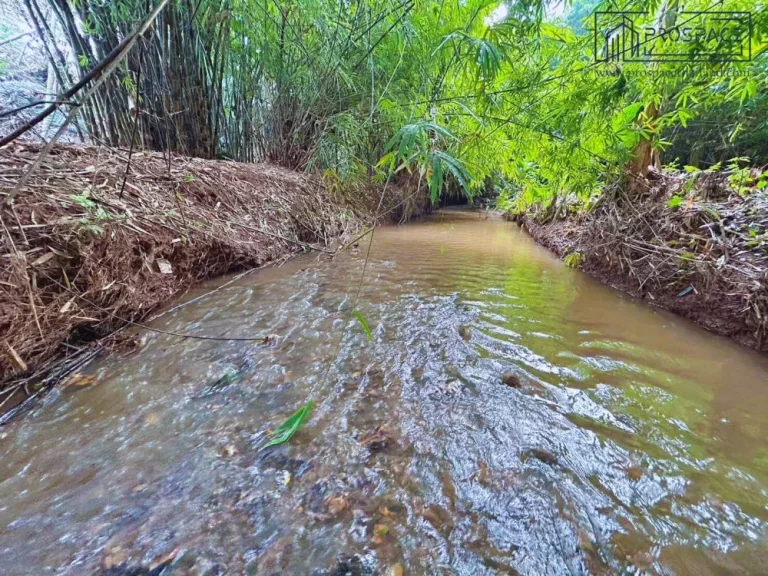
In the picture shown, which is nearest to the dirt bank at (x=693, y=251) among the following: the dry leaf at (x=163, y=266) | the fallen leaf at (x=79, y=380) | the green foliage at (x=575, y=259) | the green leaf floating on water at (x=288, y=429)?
the green foliage at (x=575, y=259)

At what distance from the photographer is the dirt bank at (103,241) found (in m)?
1.15

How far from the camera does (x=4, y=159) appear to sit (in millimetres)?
1421

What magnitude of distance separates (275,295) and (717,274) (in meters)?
2.61

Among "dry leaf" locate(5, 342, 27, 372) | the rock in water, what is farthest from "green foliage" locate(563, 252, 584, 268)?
"dry leaf" locate(5, 342, 27, 372)

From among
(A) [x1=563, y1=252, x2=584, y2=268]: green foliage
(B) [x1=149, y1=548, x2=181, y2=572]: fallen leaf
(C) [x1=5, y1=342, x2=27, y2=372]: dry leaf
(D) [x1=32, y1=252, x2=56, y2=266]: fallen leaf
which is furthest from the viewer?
(A) [x1=563, y1=252, x2=584, y2=268]: green foliage

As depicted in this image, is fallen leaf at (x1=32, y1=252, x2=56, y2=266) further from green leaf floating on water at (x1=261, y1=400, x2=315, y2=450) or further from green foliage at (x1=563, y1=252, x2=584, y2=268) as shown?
green foliage at (x1=563, y1=252, x2=584, y2=268)

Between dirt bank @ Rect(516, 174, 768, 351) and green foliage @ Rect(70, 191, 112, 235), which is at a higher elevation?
green foliage @ Rect(70, 191, 112, 235)

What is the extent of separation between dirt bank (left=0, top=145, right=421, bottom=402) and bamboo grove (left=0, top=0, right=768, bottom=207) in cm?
61

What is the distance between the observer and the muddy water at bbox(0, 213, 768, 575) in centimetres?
69

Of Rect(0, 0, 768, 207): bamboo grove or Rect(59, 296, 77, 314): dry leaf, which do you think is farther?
Rect(0, 0, 768, 207): bamboo grove

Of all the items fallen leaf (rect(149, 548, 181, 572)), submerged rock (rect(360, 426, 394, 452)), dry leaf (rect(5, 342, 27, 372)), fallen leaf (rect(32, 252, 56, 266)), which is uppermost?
fallen leaf (rect(32, 252, 56, 266))

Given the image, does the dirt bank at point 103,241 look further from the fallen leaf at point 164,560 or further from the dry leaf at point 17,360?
the fallen leaf at point 164,560

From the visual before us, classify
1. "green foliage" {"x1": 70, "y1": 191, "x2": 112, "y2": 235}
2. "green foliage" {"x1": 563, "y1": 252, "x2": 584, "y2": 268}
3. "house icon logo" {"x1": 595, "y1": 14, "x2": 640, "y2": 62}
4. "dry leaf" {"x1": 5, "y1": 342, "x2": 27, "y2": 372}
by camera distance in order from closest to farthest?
"dry leaf" {"x1": 5, "y1": 342, "x2": 27, "y2": 372} → "green foliage" {"x1": 70, "y1": 191, "x2": 112, "y2": 235} → "house icon logo" {"x1": 595, "y1": 14, "x2": 640, "y2": 62} → "green foliage" {"x1": 563, "y1": 252, "x2": 584, "y2": 268}

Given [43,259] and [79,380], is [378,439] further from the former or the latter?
[43,259]
